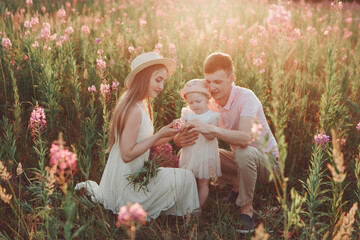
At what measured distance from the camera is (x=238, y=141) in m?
2.90

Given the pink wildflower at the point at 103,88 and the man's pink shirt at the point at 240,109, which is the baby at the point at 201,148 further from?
the pink wildflower at the point at 103,88

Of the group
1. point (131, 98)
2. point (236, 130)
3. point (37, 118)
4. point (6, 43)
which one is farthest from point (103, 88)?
point (6, 43)

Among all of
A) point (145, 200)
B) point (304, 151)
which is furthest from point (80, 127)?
point (304, 151)

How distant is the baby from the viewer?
119 inches

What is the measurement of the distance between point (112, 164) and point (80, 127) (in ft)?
3.26

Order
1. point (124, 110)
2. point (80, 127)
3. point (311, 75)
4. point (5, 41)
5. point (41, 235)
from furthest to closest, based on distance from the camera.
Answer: point (311, 75)
point (5, 41)
point (80, 127)
point (124, 110)
point (41, 235)

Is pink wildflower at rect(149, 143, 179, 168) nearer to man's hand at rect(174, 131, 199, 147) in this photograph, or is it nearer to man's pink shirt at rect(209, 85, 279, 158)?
man's hand at rect(174, 131, 199, 147)

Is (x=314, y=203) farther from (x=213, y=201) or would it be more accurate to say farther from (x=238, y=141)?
(x=213, y=201)

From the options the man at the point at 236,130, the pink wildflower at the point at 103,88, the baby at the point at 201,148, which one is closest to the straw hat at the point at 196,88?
the baby at the point at 201,148

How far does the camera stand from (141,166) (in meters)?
2.92

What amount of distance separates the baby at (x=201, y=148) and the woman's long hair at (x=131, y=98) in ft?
1.13

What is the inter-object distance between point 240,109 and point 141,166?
1.13 meters

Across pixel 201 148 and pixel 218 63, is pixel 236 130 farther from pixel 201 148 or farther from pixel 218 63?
pixel 218 63

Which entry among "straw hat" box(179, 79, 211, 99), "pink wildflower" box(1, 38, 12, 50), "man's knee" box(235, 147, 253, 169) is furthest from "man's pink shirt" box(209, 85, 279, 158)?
"pink wildflower" box(1, 38, 12, 50)
